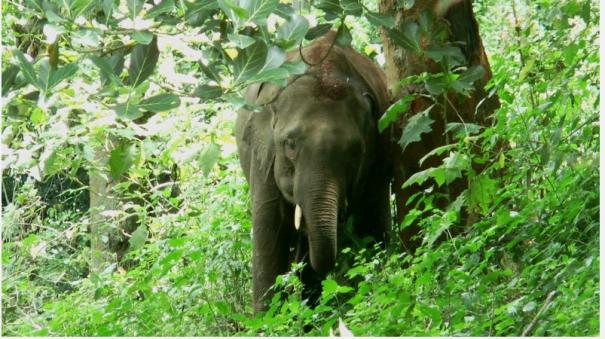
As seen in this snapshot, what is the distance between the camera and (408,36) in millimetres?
5184

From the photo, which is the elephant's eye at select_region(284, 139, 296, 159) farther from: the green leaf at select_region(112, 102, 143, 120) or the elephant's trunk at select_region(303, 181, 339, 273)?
the green leaf at select_region(112, 102, 143, 120)

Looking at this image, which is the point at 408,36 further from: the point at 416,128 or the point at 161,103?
the point at 161,103

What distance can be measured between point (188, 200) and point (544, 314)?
4887 mm

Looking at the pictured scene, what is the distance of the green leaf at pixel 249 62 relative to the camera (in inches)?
167

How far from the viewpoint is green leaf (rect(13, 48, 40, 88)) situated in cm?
411

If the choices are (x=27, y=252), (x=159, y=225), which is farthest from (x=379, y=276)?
(x=27, y=252)

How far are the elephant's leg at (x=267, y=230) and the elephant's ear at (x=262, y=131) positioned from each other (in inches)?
3.0

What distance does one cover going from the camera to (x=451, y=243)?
5.42m

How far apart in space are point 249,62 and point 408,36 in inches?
45.8

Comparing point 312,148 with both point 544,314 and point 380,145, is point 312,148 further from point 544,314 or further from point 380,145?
point 544,314

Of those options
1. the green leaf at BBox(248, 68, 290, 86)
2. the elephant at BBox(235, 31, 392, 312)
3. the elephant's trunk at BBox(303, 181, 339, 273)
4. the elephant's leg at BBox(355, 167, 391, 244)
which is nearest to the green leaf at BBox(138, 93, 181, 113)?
the green leaf at BBox(248, 68, 290, 86)

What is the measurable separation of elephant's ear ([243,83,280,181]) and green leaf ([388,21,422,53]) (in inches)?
72.8

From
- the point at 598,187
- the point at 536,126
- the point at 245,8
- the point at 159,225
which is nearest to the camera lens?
the point at 245,8

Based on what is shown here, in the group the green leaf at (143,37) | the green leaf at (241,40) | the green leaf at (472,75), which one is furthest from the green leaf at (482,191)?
the green leaf at (143,37)
